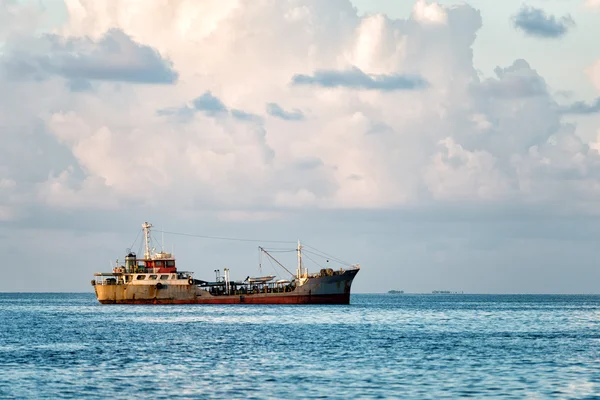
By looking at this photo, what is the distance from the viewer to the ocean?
179 ft

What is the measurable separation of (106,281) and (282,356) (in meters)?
110

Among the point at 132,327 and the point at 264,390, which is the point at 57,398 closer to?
the point at 264,390

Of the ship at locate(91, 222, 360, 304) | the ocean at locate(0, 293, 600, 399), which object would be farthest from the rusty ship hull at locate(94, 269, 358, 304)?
the ocean at locate(0, 293, 600, 399)

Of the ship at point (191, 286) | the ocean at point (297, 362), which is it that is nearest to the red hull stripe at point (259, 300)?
the ship at point (191, 286)

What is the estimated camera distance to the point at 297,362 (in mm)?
70188

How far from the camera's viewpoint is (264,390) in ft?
179

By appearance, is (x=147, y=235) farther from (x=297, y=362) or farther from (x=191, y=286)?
(x=297, y=362)

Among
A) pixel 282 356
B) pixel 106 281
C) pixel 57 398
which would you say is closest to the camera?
pixel 57 398

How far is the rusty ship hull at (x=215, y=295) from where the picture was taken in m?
172

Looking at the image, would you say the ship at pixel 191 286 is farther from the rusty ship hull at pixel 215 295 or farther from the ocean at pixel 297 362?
the ocean at pixel 297 362

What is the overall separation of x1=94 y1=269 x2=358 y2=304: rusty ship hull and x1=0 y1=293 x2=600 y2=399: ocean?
54518 millimetres

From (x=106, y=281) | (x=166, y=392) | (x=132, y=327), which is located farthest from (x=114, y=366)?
(x=106, y=281)

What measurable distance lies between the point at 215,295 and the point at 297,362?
11010 centimetres

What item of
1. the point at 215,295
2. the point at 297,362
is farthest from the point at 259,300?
the point at 297,362
